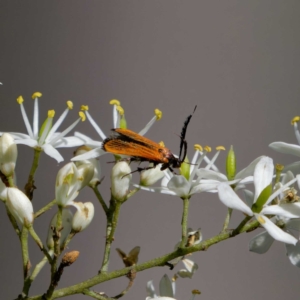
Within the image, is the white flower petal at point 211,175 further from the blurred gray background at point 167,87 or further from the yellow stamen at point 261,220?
the blurred gray background at point 167,87

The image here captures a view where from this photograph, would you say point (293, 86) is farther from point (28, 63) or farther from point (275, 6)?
point (28, 63)

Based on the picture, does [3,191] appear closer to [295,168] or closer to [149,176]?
[149,176]

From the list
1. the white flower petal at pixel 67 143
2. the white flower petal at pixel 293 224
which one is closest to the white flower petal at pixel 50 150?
the white flower petal at pixel 67 143

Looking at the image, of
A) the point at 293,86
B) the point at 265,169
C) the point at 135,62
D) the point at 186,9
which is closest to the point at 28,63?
the point at 135,62

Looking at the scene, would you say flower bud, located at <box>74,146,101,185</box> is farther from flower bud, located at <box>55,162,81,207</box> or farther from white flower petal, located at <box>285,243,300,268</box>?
white flower petal, located at <box>285,243,300,268</box>

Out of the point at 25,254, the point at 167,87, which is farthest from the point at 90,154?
the point at 167,87

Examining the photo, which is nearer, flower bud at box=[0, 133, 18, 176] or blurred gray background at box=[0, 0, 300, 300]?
flower bud at box=[0, 133, 18, 176]

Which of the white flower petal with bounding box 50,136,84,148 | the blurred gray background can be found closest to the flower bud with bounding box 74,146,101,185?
the white flower petal with bounding box 50,136,84,148
